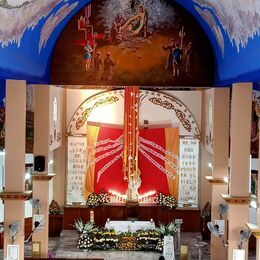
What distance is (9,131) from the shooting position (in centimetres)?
1677

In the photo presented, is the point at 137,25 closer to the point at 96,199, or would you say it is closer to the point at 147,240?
the point at 147,240

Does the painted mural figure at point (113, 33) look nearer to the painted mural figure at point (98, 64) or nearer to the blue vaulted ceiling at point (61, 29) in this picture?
the painted mural figure at point (98, 64)

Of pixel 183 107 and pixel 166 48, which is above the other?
pixel 166 48

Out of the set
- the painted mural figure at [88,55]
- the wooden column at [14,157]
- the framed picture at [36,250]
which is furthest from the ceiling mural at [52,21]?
the framed picture at [36,250]

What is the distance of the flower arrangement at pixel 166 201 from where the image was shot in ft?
84.0

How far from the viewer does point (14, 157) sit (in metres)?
16.9

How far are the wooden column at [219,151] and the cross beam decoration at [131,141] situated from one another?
632 centimetres

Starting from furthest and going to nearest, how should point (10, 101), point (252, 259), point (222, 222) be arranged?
1. point (252, 259)
2. point (222, 222)
3. point (10, 101)

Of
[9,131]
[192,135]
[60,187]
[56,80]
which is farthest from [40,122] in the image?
[192,135]

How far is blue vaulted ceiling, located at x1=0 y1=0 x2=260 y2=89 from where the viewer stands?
509 inches

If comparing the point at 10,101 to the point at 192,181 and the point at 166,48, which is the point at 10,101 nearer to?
the point at 166,48

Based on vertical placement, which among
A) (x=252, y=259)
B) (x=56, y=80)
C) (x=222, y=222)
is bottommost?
(x=252, y=259)

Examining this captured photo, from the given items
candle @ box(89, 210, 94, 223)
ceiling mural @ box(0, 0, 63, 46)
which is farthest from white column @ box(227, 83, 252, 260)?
candle @ box(89, 210, 94, 223)

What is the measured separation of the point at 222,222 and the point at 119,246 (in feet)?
16.2
